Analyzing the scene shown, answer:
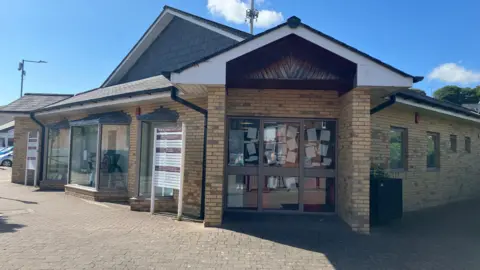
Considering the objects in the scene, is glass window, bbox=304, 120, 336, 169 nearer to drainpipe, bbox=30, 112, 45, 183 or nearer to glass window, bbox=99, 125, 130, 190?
glass window, bbox=99, 125, 130, 190

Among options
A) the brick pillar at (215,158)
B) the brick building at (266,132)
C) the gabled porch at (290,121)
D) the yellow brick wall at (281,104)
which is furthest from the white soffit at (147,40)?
the brick pillar at (215,158)

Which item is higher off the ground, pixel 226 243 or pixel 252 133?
pixel 252 133

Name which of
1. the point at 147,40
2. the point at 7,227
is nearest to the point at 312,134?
the point at 7,227

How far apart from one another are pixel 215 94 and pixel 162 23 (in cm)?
684

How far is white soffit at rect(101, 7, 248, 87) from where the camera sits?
1110 cm

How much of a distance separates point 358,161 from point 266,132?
220 centimetres

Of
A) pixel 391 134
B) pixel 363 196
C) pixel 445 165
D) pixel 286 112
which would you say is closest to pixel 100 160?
pixel 286 112

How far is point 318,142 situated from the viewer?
7.45 meters

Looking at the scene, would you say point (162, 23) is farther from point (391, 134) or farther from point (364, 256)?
point (364, 256)

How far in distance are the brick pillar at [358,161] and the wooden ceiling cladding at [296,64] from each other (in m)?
0.40

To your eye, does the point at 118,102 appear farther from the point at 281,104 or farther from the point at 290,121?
the point at 290,121

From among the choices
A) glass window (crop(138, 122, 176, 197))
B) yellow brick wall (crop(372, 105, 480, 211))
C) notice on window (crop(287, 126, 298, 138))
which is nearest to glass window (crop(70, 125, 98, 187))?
glass window (crop(138, 122, 176, 197))

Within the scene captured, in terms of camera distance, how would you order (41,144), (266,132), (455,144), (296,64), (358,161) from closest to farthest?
(358,161) < (296,64) < (266,132) < (455,144) < (41,144)

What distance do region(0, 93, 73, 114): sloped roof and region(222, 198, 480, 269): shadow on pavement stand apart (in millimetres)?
10743
